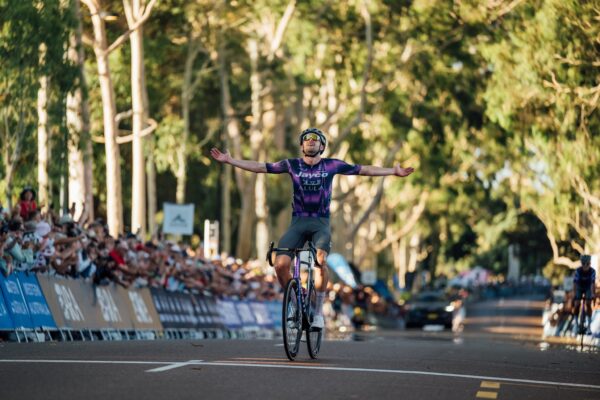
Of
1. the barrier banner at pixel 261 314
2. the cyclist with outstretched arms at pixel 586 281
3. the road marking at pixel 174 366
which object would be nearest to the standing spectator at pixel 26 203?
the road marking at pixel 174 366

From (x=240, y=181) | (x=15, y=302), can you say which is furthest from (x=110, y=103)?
(x=15, y=302)

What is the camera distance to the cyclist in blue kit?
46.3ft

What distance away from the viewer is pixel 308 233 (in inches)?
561

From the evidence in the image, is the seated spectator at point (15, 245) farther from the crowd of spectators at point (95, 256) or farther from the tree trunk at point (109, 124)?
the tree trunk at point (109, 124)

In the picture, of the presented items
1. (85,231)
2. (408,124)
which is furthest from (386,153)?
(85,231)

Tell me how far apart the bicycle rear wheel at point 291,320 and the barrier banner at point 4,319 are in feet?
19.1

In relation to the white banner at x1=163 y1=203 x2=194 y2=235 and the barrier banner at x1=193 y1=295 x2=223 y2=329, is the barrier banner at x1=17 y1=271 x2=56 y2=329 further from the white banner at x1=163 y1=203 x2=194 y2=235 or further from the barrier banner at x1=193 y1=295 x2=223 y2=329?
the white banner at x1=163 y1=203 x2=194 y2=235

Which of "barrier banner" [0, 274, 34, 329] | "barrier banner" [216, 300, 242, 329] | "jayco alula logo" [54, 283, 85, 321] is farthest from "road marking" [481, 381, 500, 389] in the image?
"barrier banner" [216, 300, 242, 329]

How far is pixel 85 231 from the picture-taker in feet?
83.3

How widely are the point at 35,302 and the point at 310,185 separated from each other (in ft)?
23.6

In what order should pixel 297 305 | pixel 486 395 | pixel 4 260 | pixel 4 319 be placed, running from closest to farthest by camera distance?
pixel 486 395
pixel 297 305
pixel 4 319
pixel 4 260

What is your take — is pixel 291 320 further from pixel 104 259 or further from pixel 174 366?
pixel 104 259

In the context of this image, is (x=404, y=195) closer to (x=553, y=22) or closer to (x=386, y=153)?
(x=386, y=153)

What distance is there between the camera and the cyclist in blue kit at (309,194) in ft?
46.3
